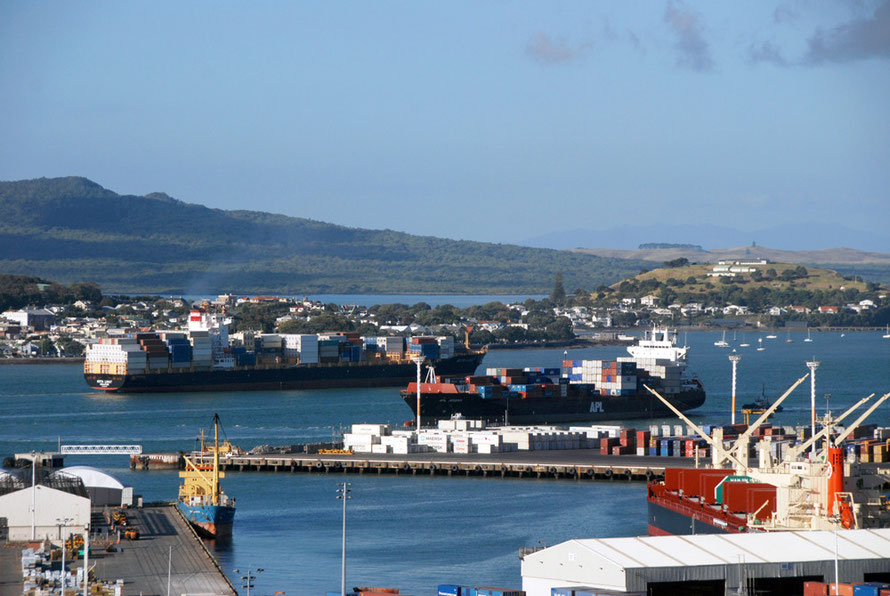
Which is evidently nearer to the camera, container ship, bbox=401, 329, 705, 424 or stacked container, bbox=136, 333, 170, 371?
container ship, bbox=401, 329, 705, 424

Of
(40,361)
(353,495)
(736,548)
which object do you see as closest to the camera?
(736,548)

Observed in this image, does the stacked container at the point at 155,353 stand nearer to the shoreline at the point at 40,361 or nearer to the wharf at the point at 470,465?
the shoreline at the point at 40,361

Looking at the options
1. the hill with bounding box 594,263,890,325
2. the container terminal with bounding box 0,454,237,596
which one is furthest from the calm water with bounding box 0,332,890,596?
the hill with bounding box 594,263,890,325

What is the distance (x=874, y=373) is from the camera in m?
74.3

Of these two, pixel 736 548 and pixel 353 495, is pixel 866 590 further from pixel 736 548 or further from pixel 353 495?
pixel 353 495

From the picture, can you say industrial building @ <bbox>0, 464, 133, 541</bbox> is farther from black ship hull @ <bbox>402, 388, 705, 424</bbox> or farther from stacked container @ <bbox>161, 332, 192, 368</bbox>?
stacked container @ <bbox>161, 332, 192, 368</bbox>

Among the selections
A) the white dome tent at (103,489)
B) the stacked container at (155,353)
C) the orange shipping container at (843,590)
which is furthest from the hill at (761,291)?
the orange shipping container at (843,590)

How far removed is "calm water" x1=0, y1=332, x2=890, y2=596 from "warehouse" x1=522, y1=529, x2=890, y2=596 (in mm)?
5504

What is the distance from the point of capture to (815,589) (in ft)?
53.0

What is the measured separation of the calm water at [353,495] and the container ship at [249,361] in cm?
300

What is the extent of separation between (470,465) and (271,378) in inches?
1440

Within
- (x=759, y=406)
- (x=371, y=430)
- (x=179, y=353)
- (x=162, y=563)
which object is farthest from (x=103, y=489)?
(x=179, y=353)

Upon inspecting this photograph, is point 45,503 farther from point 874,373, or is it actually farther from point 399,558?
point 874,373

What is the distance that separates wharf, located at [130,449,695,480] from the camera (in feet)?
120
